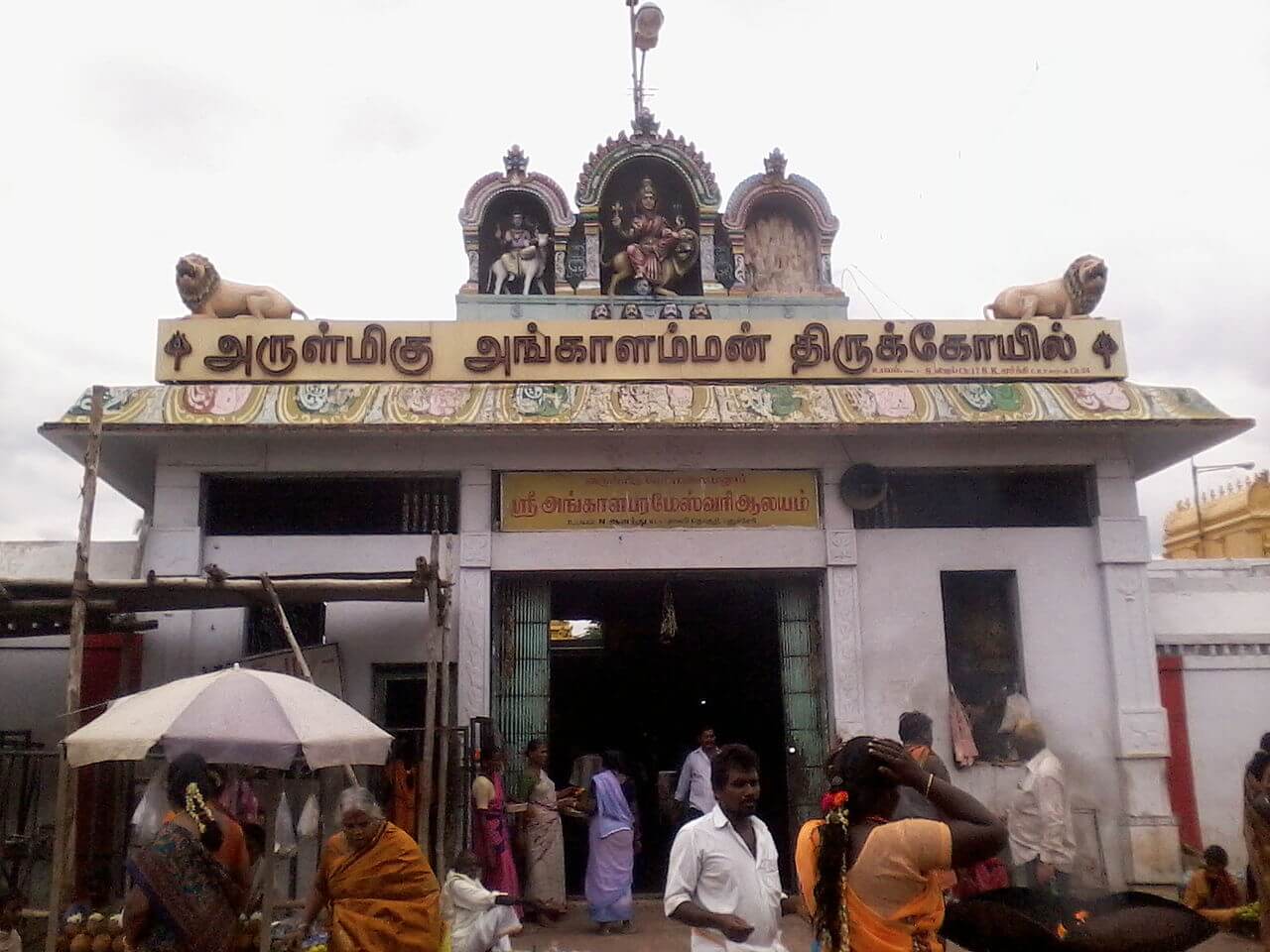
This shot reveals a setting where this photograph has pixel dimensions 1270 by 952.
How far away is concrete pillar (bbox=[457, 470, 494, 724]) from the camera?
31.7 ft

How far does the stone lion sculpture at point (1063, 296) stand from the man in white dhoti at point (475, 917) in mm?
7837

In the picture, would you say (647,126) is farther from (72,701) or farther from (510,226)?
(72,701)

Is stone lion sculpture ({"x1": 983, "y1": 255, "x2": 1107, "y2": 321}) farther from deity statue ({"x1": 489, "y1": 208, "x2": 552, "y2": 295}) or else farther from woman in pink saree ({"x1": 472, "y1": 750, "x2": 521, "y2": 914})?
woman in pink saree ({"x1": 472, "y1": 750, "x2": 521, "y2": 914})

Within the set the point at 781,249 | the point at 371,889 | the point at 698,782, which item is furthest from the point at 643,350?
the point at 371,889

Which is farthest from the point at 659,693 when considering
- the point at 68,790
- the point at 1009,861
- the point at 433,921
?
the point at 433,921

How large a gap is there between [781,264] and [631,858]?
6918 mm

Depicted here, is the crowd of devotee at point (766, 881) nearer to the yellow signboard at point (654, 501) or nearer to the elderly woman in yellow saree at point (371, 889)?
the elderly woman in yellow saree at point (371, 889)

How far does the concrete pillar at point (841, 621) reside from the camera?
9781 millimetres

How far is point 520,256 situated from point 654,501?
3.75 metres

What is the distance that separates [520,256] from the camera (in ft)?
40.0

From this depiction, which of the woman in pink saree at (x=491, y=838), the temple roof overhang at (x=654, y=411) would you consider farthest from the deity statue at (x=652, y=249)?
the woman in pink saree at (x=491, y=838)

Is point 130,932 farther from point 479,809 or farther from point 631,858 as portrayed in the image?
point 631,858

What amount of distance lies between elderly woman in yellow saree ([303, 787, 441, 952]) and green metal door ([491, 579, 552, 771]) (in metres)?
4.77

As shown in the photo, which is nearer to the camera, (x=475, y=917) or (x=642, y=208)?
(x=475, y=917)
